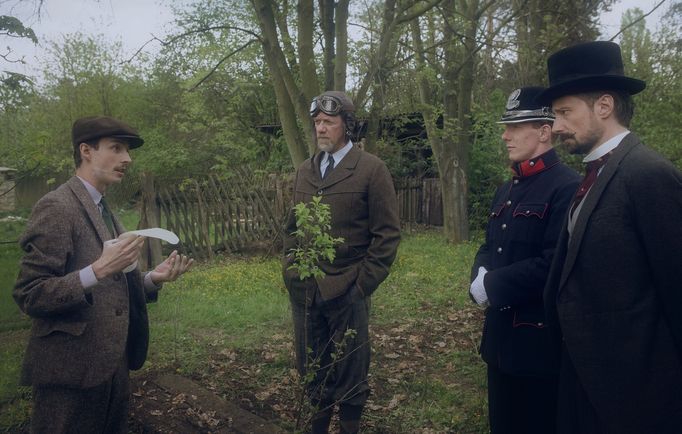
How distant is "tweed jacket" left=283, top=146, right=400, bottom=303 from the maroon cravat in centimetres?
128

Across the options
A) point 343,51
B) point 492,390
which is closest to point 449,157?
point 343,51

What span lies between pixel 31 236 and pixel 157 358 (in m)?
3.24

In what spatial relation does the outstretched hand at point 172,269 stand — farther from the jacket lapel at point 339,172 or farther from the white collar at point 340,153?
the white collar at point 340,153

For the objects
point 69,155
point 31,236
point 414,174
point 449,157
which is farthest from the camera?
point 69,155

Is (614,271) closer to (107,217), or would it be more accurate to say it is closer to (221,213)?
(107,217)

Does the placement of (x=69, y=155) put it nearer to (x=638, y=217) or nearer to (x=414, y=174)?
(x=414, y=174)

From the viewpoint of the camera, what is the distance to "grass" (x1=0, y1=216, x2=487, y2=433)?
170 inches

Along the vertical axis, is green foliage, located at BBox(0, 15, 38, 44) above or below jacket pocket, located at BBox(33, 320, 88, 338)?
above

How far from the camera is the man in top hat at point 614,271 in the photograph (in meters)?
2.04

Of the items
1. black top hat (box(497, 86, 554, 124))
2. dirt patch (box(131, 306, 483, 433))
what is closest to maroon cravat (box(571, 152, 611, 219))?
black top hat (box(497, 86, 554, 124))

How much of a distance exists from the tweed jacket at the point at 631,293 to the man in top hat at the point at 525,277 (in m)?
0.46

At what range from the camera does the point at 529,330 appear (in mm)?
2789

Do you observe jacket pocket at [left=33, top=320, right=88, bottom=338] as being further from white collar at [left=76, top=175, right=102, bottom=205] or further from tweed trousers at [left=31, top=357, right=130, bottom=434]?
white collar at [left=76, top=175, right=102, bottom=205]

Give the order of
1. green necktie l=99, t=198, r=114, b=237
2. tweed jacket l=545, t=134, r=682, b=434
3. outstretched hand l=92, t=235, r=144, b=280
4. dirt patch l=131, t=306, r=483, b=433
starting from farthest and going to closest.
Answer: dirt patch l=131, t=306, r=483, b=433 → green necktie l=99, t=198, r=114, b=237 → outstretched hand l=92, t=235, r=144, b=280 → tweed jacket l=545, t=134, r=682, b=434
